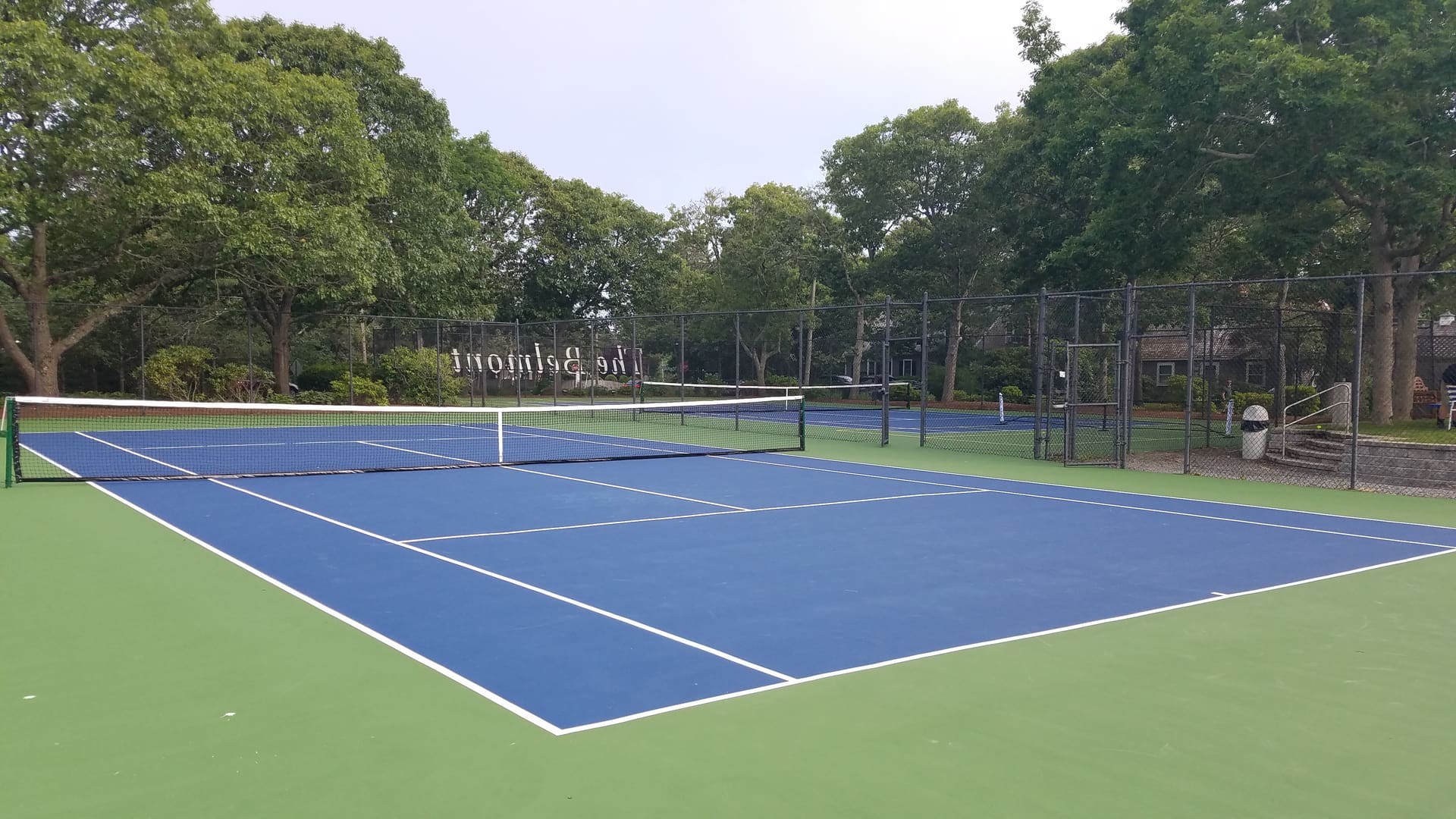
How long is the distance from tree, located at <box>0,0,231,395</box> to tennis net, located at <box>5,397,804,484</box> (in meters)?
3.96

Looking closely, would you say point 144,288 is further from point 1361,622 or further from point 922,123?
point 1361,622

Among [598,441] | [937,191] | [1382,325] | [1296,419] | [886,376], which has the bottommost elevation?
[598,441]

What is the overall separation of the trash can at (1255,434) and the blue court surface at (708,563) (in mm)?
5973

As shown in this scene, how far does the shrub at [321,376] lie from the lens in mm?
32344

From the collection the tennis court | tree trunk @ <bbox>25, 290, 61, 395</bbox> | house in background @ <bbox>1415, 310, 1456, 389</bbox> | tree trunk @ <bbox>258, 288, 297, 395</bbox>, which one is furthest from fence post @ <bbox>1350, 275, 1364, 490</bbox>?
tree trunk @ <bbox>25, 290, 61, 395</bbox>

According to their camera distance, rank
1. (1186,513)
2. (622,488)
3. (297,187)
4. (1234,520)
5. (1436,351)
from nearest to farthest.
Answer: (1234,520), (1186,513), (622,488), (297,187), (1436,351)

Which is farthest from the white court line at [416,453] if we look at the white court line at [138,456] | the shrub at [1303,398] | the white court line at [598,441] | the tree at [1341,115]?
the shrub at [1303,398]

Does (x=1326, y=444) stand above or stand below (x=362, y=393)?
below

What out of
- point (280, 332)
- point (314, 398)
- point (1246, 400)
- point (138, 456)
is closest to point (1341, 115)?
point (1246, 400)

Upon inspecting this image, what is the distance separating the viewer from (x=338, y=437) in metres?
20.9

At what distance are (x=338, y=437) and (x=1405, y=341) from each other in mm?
21477

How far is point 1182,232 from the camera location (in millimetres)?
19922

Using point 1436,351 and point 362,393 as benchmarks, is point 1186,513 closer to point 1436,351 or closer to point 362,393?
point 1436,351

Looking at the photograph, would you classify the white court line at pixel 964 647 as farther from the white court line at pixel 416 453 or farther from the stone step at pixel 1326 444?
the white court line at pixel 416 453
